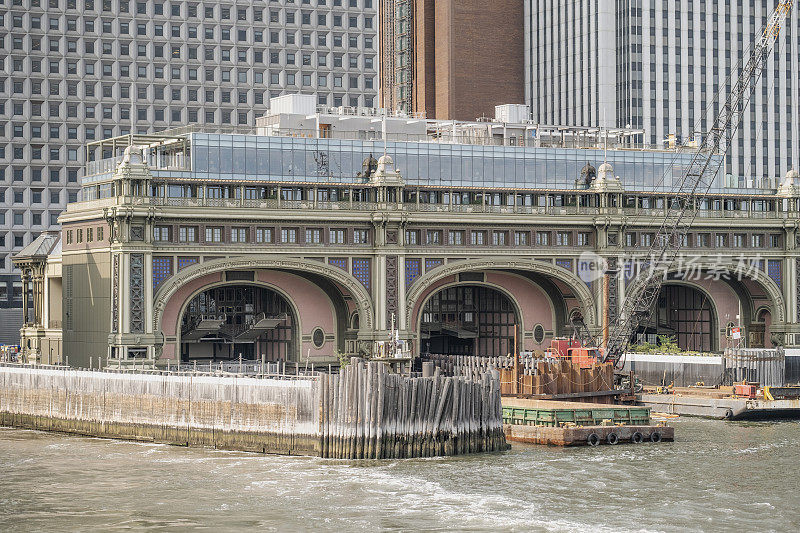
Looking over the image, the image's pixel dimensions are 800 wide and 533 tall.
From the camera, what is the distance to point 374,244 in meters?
134

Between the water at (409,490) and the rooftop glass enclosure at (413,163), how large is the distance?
1688 inches

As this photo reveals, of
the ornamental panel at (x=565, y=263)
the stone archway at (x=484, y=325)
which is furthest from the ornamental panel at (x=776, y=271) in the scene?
the stone archway at (x=484, y=325)

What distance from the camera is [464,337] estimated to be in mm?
148625

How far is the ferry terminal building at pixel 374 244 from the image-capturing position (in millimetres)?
127062

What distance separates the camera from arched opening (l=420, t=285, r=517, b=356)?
148000 mm

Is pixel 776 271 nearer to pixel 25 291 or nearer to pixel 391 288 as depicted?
pixel 391 288

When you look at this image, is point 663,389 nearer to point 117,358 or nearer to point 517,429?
point 517,429

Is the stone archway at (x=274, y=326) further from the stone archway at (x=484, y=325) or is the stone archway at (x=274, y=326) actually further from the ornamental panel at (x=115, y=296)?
the stone archway at (x=484, y=325)

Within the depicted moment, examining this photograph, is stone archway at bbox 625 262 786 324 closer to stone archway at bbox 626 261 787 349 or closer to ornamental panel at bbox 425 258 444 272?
stone archway at bbox 626 261 787 349

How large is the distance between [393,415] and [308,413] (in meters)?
5.39

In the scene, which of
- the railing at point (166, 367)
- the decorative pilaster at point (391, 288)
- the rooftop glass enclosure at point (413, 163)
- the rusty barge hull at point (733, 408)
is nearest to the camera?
A: the railing at point (166, 367)

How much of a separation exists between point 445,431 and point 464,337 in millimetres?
63475

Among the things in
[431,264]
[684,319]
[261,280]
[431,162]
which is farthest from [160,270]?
[684,319]

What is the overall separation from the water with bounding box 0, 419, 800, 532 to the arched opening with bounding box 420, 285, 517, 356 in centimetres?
5563
